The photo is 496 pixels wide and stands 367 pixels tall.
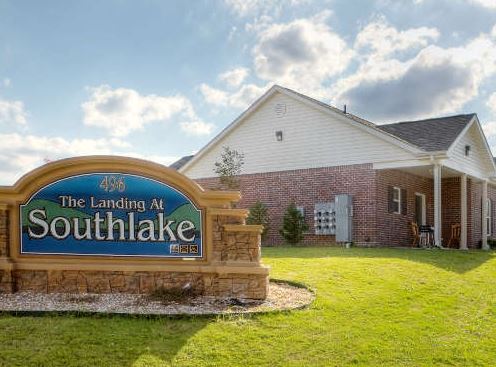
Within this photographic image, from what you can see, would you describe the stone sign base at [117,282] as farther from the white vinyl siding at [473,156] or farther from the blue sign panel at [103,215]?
the white vinyl siding at [473,156]

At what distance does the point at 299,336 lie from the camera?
6.64 metres

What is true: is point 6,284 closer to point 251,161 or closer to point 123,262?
point 123,262

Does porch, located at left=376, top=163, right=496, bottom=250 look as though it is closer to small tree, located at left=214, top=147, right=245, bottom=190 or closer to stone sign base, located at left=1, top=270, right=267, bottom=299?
small tree, located at left=214, top=147, right=245, bottom=190

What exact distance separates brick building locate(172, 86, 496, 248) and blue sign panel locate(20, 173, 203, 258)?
448 inches

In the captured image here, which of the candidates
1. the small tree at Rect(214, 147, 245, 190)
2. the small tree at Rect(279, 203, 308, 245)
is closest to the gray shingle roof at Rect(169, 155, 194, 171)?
the small tree at Rect(214, 147, 245, 190)

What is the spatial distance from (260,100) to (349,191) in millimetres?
5265

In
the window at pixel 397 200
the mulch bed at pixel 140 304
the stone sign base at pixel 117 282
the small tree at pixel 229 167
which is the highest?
the small tree at pixel 229 167

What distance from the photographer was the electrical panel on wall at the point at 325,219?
1944cm

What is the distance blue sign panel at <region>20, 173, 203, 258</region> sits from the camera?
8.80 metres

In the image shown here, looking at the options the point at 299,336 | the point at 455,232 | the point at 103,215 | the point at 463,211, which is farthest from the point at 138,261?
the point at 455,232

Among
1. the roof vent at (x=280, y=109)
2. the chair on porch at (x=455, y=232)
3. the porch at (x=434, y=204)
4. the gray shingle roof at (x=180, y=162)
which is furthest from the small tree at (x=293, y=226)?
the gray shingle roof at (x=180, y=162)

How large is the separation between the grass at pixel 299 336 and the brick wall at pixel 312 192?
31.4 feet

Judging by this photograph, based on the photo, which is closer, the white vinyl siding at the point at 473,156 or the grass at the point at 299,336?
the grass at the point at 299,336

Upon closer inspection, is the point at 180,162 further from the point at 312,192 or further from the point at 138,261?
the point at 138,261
